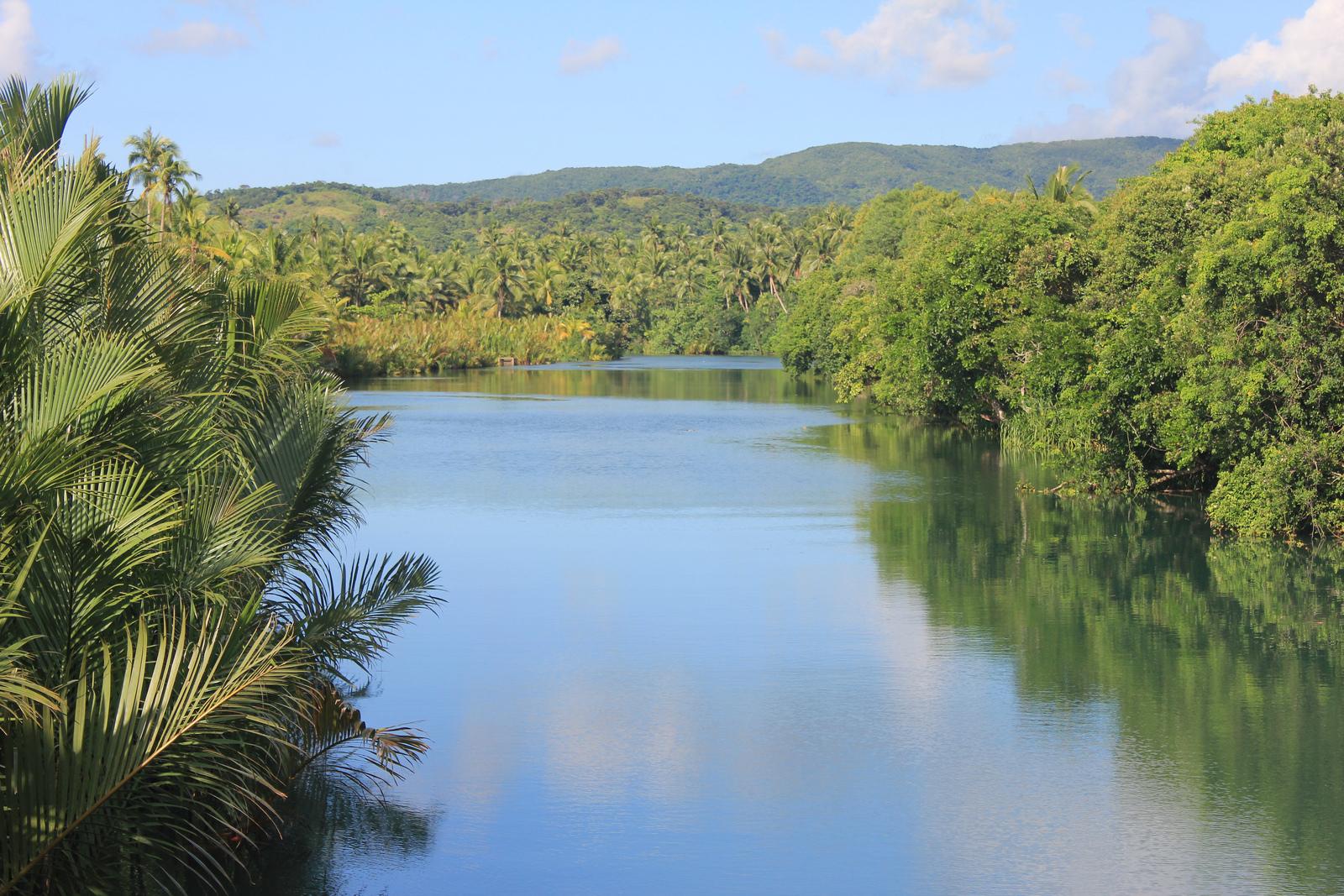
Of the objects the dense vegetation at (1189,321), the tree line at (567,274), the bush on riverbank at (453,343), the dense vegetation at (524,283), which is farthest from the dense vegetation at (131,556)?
the tree line at (567,274)

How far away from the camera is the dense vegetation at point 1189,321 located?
19.8 metres

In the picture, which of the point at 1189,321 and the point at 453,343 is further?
the point at 453,343

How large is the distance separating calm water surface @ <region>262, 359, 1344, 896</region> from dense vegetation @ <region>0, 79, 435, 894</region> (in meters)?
1.49

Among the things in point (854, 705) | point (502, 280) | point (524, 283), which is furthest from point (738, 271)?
point (854, 705)

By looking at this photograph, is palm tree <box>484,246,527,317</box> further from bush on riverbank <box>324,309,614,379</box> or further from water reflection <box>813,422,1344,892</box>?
water reflection <box>813,422,1344,892</box>

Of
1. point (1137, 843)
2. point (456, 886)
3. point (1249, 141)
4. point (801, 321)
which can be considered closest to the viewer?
point (456, 886)

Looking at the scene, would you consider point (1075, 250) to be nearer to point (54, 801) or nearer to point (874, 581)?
point (874, 581)

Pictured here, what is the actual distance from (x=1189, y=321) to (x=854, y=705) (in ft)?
39.6

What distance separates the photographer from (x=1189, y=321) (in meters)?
21.3

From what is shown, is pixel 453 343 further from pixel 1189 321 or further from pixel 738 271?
pixel 1189 321

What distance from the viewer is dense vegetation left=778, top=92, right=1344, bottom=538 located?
19.8 meters

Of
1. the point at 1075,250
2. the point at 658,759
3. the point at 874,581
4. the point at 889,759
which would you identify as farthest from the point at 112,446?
the point at 1075,250

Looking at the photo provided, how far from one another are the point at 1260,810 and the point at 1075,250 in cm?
2485

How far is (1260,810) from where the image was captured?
30.4 ft
